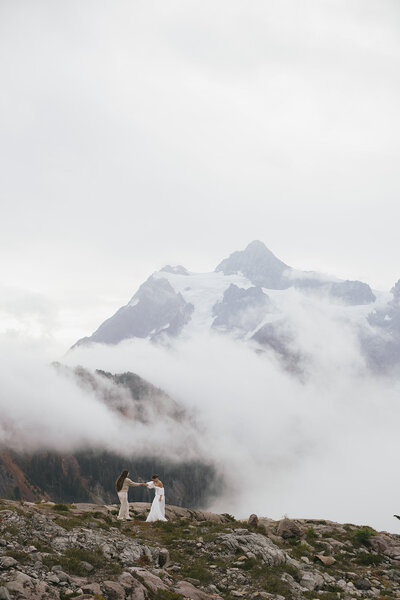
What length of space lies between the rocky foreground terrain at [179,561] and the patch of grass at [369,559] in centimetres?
7

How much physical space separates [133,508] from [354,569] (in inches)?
751

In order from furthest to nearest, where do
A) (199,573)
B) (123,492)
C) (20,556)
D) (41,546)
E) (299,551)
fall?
(123,492) → (299,551) → (199,573) → (41,546) → (20,556)

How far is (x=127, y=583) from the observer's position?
17312 millimetres

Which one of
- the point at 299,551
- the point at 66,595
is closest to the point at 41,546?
the point at 66,595

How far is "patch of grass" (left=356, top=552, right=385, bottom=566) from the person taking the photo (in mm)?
28984

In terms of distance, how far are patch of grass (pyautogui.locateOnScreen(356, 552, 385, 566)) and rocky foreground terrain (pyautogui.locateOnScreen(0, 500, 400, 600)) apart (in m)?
0.07

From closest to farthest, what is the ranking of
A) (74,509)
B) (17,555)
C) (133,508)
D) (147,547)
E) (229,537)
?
(17,555) → (147,547) → (229,537) → (74,509) → (133,508)

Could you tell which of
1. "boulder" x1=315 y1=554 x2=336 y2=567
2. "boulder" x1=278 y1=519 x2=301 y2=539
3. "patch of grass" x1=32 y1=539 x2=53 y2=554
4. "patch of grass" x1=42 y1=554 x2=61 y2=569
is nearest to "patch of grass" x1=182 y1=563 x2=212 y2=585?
"patch of grass" x1=42 y1=554 x2=61 y2=569

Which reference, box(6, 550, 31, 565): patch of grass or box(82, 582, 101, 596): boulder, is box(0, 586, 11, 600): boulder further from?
box(6, 550, 31, 565): patch of grass

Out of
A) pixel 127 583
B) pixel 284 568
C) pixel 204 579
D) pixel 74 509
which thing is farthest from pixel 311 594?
pixel 74 509

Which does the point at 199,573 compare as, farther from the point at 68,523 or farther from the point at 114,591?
the point at 68,523

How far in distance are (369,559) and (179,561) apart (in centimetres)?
1467

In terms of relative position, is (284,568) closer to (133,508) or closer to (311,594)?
(311,594)

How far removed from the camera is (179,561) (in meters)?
22.9
